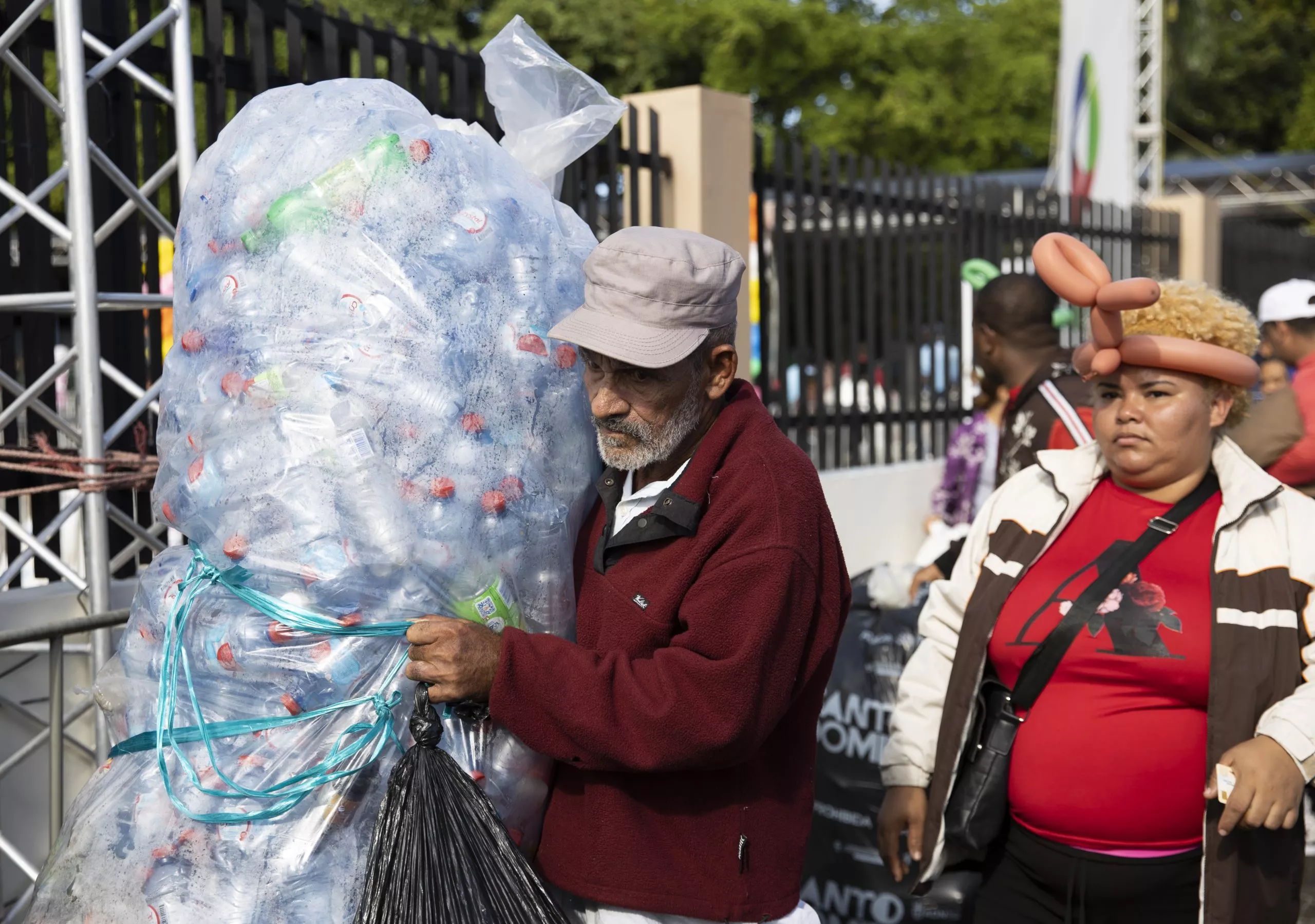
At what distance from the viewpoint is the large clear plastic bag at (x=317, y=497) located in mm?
1927

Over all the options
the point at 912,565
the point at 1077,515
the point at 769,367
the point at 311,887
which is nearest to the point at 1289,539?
the point at 1077,515

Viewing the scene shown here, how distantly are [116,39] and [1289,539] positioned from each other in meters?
3.65

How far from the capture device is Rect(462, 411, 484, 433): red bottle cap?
198cm

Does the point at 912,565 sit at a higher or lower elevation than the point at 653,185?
lower

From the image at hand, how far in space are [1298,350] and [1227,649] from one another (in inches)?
115

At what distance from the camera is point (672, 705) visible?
1.89m

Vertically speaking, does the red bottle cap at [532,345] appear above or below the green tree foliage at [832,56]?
below

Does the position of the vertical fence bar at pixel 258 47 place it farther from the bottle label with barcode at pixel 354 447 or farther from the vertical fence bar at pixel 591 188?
the bottle label with barcode at pixel 354 447

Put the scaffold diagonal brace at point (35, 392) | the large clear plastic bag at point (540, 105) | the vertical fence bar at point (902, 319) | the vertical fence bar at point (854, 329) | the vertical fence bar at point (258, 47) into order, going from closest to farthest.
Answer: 1. the large clear plastic bag at point (540, 105)
2. the scaffold diagonal brace at point (35, 392)
3. the vertical fence bar at point (258, 47)
4. the vertical fence bar at point (854, 329)
5. the vertical fence bar at point (902, 319)

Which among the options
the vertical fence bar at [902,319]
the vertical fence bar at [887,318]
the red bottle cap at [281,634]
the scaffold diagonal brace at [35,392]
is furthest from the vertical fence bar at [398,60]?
the vertical fence bar at [902,319]

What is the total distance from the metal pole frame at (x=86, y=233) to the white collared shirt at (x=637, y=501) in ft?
5.21

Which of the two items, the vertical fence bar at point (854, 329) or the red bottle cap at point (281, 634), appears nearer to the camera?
the red bottle cap at point (281, 634)

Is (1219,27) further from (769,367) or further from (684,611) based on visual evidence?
(684,611)

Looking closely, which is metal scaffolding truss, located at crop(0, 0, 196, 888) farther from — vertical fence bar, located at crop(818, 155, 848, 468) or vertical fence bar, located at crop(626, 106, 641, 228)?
vertical fence bar, located at crop(818, 155, 848, 468)
